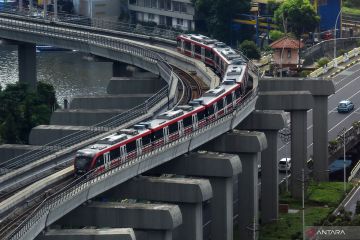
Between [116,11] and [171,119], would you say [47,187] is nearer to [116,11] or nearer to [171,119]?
[171,119]

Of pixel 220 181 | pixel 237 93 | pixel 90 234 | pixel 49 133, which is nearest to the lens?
pixel 90 234

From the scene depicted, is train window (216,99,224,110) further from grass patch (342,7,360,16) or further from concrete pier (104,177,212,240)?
grass patch (342,7,360,16)

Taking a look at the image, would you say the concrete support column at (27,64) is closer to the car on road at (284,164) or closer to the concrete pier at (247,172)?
the car on road at (284,164)

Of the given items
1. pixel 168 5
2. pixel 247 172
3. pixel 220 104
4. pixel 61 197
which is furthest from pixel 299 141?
pixel 168 5

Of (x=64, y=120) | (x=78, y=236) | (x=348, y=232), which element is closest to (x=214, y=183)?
(x=348, y=232)

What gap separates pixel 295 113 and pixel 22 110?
21.7 metres

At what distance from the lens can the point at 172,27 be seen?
152125 millimetres

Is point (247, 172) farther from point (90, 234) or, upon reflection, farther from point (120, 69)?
point (120, 69)

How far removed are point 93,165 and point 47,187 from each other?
2.17 metres

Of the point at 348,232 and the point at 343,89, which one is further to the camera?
the point at 343,89

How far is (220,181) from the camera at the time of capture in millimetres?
66750

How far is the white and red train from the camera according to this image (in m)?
61.3

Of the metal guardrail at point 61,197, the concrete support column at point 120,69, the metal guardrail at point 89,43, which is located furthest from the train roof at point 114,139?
the concrete support column at point 120,69

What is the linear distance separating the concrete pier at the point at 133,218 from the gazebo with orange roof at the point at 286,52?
191 ft
